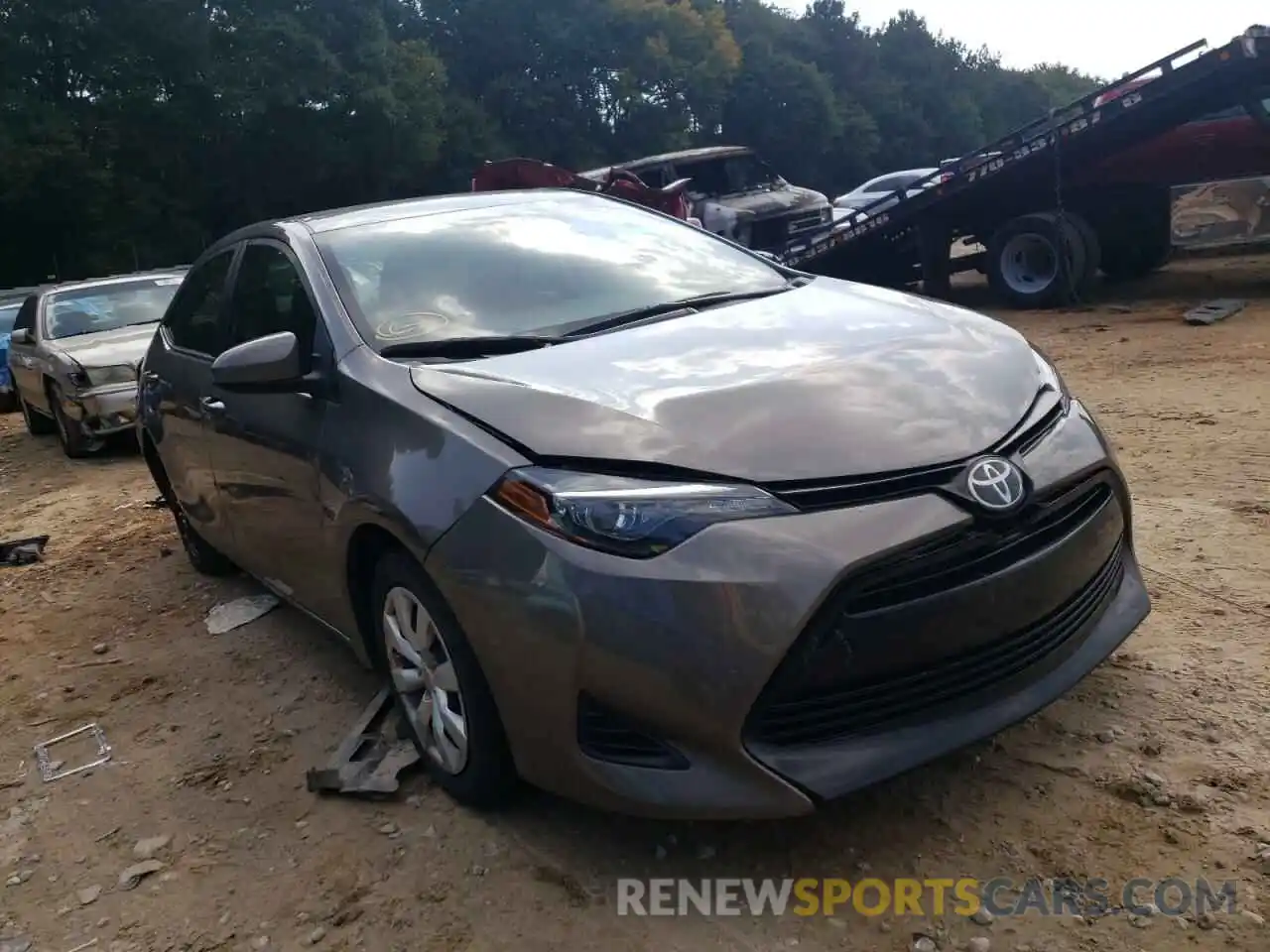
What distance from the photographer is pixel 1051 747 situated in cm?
295

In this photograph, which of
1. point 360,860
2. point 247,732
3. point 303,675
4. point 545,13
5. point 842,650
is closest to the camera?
point 842,650

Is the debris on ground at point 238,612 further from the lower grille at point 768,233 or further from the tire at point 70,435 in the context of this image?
the lower grille at point 768,233

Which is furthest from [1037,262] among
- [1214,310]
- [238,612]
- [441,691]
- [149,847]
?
[149,847]

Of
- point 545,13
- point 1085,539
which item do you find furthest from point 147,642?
point 545,13

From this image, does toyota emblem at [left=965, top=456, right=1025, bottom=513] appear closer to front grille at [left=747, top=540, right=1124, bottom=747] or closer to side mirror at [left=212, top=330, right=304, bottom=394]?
front grille at [left=747, top=540, right=1124, bottom=747]

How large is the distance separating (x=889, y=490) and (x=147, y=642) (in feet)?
11.6

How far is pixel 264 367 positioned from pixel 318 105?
31452 mm

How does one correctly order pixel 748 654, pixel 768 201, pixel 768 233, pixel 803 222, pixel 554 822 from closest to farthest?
pixel 748 654 → pixel 554 822 → pixel 768 233 → pixel 768 201 → pixel 803 222

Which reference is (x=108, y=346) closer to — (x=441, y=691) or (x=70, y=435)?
(x=70, y=435)

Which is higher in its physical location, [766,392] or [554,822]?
[766,392]

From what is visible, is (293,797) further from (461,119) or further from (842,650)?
(461,119)

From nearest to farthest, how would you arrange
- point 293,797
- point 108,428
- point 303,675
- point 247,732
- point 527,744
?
point 527,744, point 293,797, point 247,732, point 303,675, point 108,428

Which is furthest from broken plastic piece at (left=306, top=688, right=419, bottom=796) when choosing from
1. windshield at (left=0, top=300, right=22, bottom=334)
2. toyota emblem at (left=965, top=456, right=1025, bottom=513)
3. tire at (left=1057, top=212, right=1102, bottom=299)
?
windshield at (left=0, top=300, right=22, bottom=334)

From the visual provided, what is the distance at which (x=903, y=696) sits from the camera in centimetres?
246
